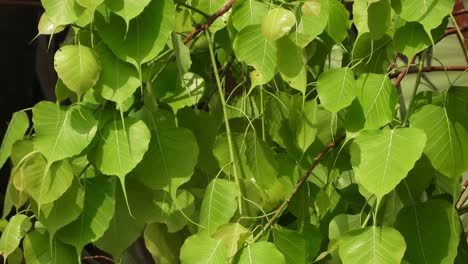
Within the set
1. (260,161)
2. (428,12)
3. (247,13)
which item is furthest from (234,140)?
(428,12)

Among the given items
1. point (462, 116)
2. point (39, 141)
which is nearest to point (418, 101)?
point (462, 116)

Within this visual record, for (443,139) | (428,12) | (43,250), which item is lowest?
(43,250)

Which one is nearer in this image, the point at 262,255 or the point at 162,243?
the point at 262,255

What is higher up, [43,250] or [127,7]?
[127,7]

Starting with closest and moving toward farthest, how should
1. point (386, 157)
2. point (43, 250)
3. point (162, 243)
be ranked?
1. point (386, 157)
2. point (43, 250)
3. point (162, 243)

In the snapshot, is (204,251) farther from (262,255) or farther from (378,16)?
(378,16)

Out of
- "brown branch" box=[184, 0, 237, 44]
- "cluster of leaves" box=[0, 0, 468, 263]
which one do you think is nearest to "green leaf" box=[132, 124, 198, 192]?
"cluster of leaves" box=[0, 0, 468, 263]

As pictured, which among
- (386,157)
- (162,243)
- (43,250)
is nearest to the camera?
(386,157)

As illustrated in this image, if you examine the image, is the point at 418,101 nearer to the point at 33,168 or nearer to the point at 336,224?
the point at 336,224
